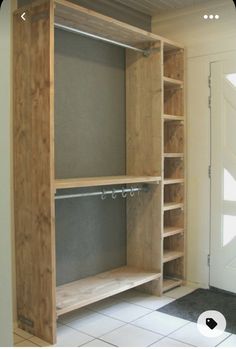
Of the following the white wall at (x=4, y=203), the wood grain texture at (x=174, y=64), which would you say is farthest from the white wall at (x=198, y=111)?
the white wall at (x=4, y=203)

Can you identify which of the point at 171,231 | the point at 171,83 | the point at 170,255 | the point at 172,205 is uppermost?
the point at 171,83

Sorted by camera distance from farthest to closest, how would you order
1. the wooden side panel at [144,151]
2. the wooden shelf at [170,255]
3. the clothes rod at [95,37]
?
the wooden shelf at [170,255] → the wooden side panel at [144,151] → the clothes rod at [95,37]

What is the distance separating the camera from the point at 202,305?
3.42 m

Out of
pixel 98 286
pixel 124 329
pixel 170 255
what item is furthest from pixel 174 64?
pixel 124 329

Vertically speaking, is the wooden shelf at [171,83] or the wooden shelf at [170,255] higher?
the wooden shelf at [171,83]

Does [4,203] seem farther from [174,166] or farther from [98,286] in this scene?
[174,166]

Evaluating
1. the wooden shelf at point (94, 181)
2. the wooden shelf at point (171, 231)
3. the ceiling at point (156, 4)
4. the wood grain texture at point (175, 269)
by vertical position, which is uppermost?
the ceiling at point (156, 4)

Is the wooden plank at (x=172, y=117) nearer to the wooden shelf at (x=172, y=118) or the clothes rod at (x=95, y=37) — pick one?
the wooden shelf at (x=172, y=118)

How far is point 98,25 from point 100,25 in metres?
0.02

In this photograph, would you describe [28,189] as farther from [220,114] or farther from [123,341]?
[220,114]

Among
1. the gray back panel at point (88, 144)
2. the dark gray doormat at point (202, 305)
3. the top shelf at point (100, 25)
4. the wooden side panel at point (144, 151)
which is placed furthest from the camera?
the wooden side panel at point (144, 151)

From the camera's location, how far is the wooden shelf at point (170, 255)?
375 cm

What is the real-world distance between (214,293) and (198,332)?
872mm

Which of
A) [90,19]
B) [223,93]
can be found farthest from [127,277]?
Answer: [90,19]
